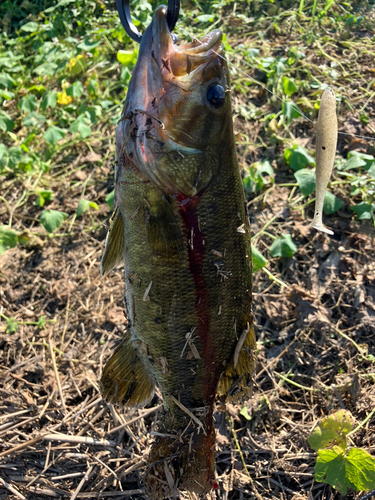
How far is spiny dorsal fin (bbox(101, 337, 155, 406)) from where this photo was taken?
223 cm

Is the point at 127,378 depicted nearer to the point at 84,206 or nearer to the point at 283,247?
the point at 283,247

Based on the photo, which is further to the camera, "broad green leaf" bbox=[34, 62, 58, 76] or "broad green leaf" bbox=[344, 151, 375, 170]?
"broad green leaf" bbox=[34, 62, 58, 76]

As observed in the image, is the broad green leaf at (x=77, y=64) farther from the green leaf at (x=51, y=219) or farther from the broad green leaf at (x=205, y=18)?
the green leaf at (x=51, y=219)

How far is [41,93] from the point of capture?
5.02 meters

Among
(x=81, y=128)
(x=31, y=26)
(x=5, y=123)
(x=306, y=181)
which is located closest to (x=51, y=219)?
(x=81, y=128)

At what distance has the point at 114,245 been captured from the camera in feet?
6.79

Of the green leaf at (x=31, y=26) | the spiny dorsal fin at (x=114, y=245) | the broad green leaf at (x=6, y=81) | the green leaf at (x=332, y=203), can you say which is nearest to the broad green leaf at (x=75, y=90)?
the broad green leaf at (x=6, y=81)

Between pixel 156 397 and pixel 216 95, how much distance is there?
2.02 meters

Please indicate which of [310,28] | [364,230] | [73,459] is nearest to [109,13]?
[310,28]

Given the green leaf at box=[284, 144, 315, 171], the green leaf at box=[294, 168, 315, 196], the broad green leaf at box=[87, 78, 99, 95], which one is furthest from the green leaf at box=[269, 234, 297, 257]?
the broad green leaf at box=[87, 78, 99, 95]

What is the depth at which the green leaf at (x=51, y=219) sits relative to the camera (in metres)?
3.68

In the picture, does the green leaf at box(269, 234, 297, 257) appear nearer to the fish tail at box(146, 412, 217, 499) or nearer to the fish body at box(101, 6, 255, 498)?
the fish body at box(101, 6, 255, 498)

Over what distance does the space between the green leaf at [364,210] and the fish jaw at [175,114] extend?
199 cm

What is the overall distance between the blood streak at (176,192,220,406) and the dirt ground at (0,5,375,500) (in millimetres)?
772
